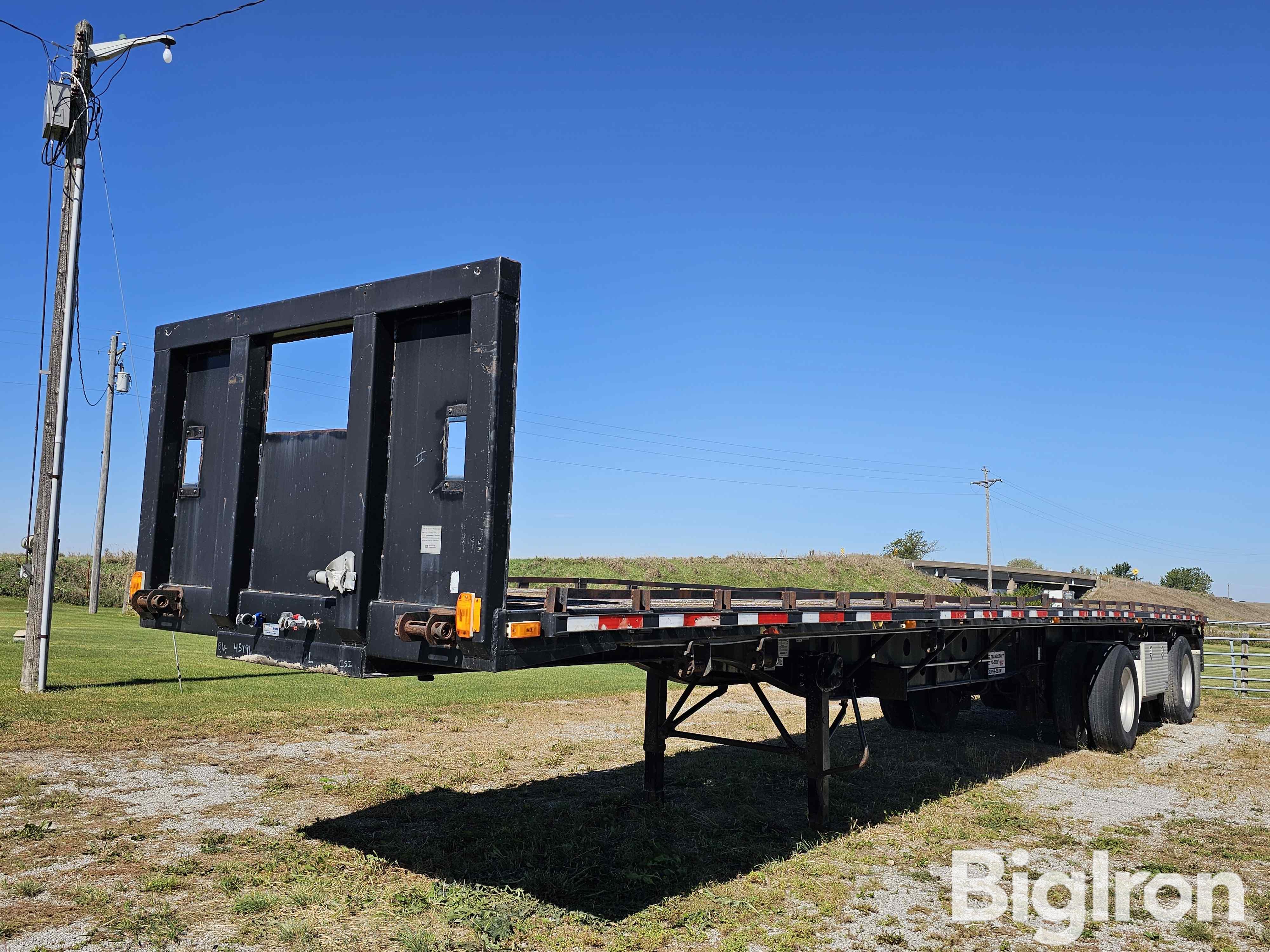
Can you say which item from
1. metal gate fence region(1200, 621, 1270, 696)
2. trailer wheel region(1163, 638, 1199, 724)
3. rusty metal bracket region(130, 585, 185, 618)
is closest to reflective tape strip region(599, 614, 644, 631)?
rusty metal bracket region(130, 585, 185, 618)

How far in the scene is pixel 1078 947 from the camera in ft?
16.6

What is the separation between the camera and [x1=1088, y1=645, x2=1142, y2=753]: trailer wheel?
11.1 meters

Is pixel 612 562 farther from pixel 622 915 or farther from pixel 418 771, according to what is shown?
pixel 622 915

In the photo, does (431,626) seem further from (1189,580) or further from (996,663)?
(1189,580)

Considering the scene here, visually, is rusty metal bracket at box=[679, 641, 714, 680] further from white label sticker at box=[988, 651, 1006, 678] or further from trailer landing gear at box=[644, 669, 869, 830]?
white label sticker at box=[988, 651, 1006, 678]

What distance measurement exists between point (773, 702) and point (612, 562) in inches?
954

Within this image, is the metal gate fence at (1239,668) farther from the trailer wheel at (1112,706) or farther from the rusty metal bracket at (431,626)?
the rusty metal bracket at (431,626)

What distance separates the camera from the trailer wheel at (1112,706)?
11.1m

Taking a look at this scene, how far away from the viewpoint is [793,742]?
7660 mm

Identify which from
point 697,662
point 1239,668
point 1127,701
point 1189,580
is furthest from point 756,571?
point 1189,580

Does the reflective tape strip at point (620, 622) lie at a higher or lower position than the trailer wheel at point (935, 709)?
higher

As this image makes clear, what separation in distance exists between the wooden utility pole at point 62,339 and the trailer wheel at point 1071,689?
14.1 metres

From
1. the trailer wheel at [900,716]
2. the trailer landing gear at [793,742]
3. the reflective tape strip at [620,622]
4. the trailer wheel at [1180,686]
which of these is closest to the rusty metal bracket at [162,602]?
the reflective tape strip at [620,622]

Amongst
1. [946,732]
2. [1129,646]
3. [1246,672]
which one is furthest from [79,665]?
[1246,672]
